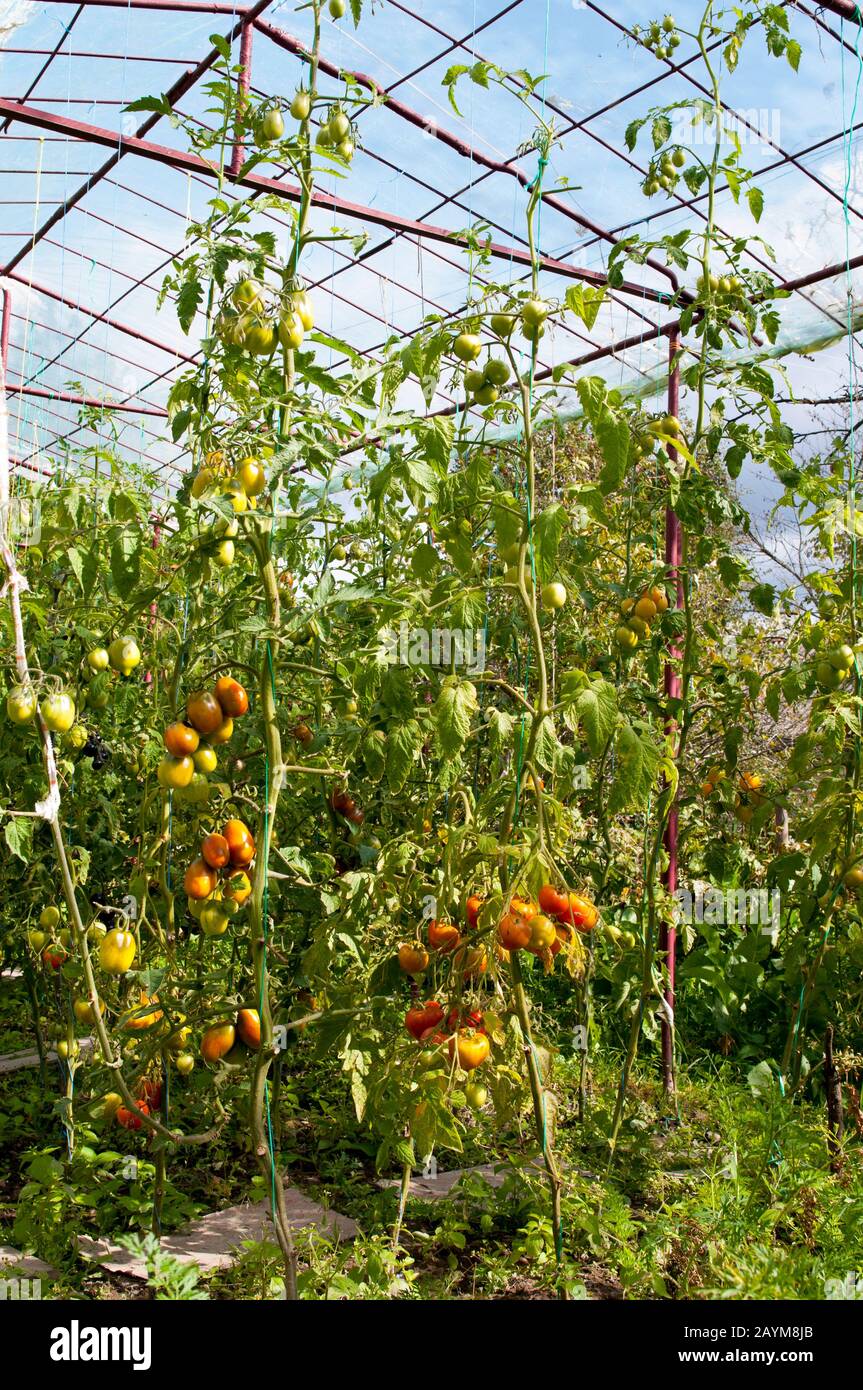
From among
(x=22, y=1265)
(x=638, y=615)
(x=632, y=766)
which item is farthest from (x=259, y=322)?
(x=22, y=1265)

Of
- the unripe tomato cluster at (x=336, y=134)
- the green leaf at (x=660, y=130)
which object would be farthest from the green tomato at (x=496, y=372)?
the green leaf at (x=660, y=130)

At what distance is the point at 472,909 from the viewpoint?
1800 millimetres

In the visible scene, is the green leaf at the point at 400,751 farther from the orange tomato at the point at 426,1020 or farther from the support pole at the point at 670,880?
the support pole at the point at 670,880

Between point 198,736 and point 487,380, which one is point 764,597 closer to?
point 487,380

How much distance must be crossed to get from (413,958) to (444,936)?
129mm

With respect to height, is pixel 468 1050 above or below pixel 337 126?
below

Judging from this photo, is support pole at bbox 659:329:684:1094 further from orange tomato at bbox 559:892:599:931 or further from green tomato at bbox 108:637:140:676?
green tomato at bbox 108:637:140:676

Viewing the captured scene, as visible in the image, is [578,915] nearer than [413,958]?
Yes

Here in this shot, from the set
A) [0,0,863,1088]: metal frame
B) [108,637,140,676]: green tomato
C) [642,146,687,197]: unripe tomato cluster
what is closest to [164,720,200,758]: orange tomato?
[108,637,140,676]: green tomato

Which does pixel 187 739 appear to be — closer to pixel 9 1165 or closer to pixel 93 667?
pixel 93 667

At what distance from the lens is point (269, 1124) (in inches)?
62.7

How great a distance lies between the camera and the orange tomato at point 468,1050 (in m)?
1.65

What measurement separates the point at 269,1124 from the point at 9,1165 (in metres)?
1.32
